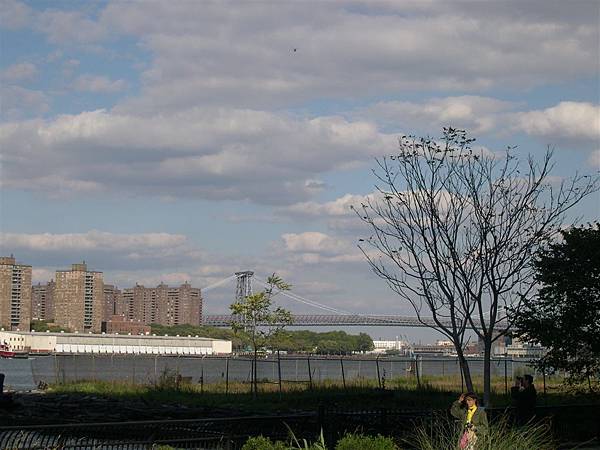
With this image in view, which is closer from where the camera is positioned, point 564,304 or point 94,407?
point 564,304

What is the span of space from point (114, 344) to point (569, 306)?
130m

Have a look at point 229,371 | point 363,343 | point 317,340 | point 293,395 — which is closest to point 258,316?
Answer: point 293,395

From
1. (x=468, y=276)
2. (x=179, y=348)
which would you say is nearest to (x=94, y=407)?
(x=468, y=276)

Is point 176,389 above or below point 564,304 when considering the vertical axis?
below

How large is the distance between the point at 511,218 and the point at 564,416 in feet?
25.0

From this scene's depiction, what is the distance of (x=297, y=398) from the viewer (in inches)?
1391

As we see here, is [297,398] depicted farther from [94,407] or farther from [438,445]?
[438,445]

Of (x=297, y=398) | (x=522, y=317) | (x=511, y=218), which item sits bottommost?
(x=297, y=398)

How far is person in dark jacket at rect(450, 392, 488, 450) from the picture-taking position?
13.3 m

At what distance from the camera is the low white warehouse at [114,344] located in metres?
142

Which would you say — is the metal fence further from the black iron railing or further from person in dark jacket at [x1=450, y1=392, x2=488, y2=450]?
person in dark jacket at [x1=450, y1=392, x2=488, y2=450]

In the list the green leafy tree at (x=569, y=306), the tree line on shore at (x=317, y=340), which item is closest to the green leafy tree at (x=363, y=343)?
the tree line on shore at (x=317, y=340)

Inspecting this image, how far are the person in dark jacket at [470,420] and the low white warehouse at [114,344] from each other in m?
123

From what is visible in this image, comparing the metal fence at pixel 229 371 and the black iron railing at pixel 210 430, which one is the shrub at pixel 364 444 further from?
the metal fence at pixel 229 371
